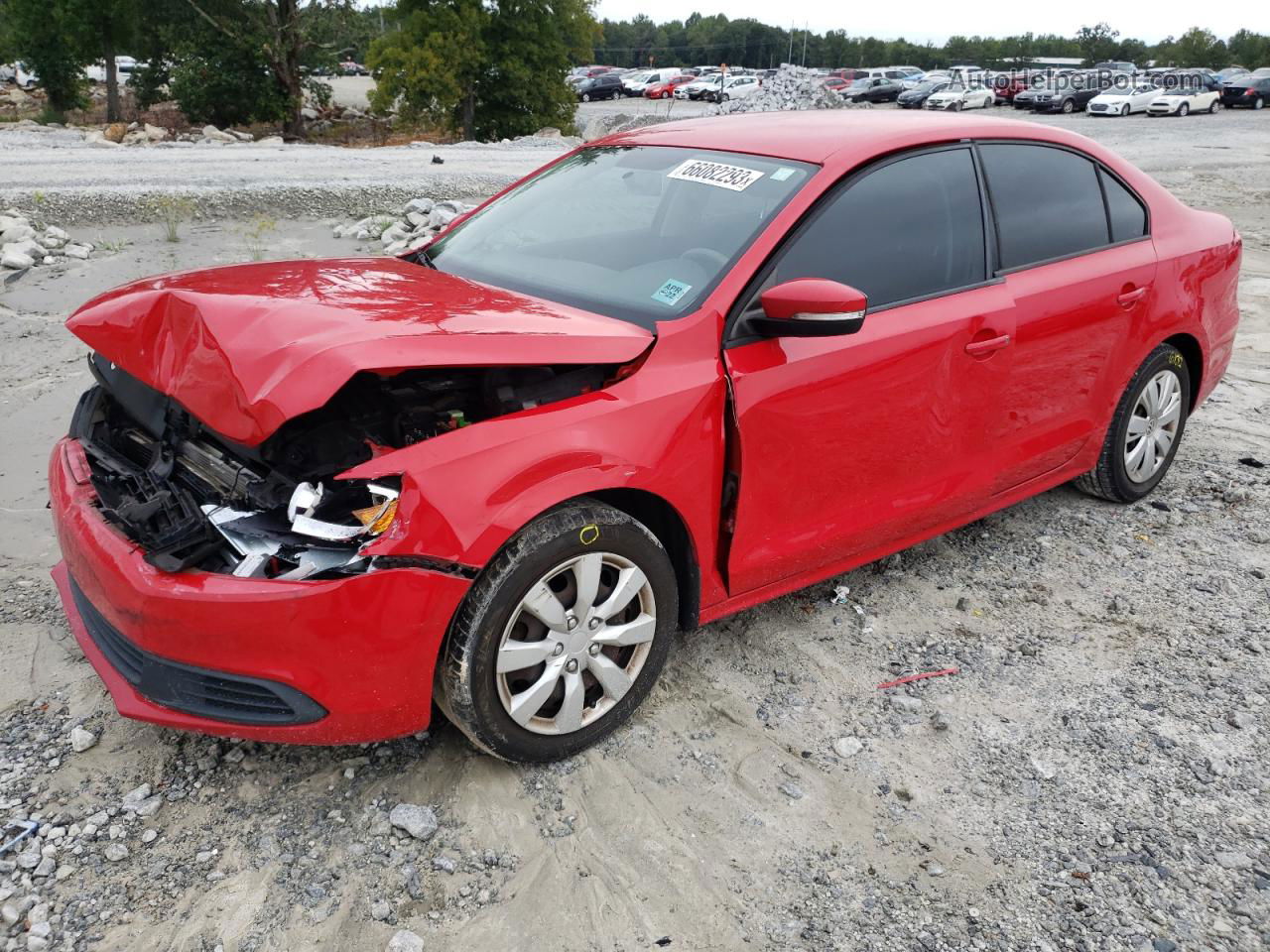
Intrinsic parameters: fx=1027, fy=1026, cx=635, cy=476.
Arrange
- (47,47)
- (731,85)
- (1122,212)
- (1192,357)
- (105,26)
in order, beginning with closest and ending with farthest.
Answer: (1122,212)
(1192,357)
(105,26)
(47,47)
(731,85)

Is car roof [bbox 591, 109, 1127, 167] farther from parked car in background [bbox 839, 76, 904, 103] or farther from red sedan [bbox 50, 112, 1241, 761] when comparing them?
parked car in background [bbox 839, 76, 904, 103]

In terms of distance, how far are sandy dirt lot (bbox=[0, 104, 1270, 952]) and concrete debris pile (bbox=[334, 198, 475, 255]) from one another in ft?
20.7

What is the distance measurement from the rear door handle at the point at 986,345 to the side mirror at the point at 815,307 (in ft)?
2.63

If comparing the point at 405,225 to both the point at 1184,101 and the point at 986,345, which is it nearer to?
the point at 986,345

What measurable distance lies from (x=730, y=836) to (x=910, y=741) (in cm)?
75

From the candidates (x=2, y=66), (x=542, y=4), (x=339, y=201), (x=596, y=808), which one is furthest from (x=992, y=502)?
(x=2, y=66)

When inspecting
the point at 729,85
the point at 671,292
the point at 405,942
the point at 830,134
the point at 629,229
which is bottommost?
the point at 405,942

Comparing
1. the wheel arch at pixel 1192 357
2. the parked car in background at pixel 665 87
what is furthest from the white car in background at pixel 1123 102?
the wheel arch at pixel 1192 357

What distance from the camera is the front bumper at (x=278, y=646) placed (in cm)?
241

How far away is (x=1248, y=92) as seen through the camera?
38031mm

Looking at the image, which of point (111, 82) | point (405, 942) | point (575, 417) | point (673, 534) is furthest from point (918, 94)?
point (405, 942)

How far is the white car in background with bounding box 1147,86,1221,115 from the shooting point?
3525cm

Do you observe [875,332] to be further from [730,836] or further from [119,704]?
[119,704]

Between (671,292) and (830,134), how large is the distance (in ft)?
3.00
